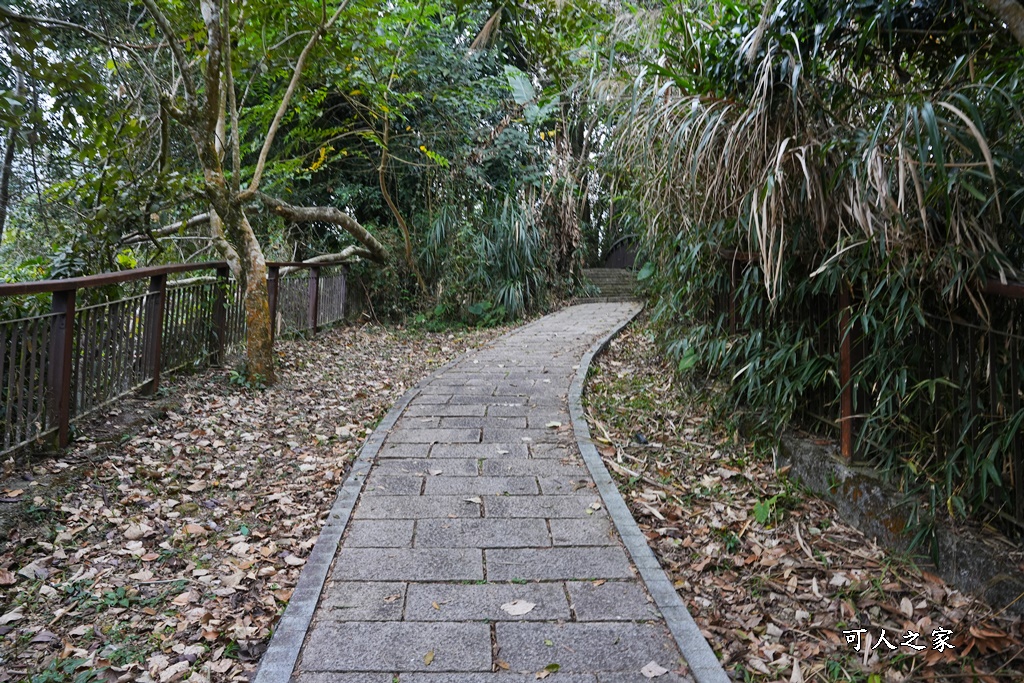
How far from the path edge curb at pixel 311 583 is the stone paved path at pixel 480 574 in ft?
0.14

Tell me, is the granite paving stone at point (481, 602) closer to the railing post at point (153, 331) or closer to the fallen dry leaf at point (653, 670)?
the fallen dry leaf at point (653, 670)

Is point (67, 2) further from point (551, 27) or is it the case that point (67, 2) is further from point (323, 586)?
point (323, 586)

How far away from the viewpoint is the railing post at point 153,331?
236 inches

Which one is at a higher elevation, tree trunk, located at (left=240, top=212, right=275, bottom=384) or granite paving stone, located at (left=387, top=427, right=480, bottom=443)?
tree trunk, located at (left=240, top=212, right=275, bottom=384)

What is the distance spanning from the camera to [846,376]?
3895 mm

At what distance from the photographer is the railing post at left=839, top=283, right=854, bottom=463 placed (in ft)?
12.7

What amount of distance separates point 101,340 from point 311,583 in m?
2.98

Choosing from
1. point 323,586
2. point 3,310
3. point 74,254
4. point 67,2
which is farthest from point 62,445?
point 67,2

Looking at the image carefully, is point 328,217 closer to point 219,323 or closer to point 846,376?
point 219,323

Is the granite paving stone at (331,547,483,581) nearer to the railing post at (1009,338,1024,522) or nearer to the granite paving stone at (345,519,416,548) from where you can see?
the granite paving stone at (345,519,416,548)

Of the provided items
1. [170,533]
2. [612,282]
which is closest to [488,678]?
[170,533]

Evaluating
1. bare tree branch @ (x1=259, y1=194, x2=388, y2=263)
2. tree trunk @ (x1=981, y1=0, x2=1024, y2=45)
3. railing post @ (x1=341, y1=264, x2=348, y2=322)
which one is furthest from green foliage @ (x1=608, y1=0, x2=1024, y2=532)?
railing post @ (x1=341, y1=264, x2=348, y2=322)

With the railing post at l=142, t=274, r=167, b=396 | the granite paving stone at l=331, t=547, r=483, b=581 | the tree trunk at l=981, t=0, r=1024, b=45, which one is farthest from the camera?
the railing post at l=142, t=274, r=167, b=396

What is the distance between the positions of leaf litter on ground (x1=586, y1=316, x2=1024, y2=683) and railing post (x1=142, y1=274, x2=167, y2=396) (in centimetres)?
359
